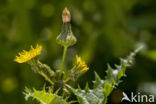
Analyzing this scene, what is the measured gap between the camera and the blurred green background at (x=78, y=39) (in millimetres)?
2605

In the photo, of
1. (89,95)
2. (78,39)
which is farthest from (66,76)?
(78,39)

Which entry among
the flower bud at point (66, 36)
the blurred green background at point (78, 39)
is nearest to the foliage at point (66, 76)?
the flower bud at point (66, 36)

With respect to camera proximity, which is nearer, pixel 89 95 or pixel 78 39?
pixel 89 95

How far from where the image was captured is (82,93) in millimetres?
1053

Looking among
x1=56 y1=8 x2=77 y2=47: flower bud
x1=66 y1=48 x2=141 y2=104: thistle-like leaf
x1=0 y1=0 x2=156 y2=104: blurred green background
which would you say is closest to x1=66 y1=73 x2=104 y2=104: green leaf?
x1=66 y1=48 x2=141 y2=104: thistle-like leaf

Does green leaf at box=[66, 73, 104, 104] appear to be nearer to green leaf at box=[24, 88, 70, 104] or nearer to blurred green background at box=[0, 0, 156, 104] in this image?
green leaf at box=[24, 88, 70, 104]

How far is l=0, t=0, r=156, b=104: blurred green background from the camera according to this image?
2605mm

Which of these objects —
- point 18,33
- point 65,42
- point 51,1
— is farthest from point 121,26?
point 65,42

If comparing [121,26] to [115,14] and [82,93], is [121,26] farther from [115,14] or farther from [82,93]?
[82,93]

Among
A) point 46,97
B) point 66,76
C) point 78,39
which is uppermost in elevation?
point 78,39

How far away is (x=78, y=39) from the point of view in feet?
8.87

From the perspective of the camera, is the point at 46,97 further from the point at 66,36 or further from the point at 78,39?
the point at 78,39

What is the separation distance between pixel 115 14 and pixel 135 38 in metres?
0.24

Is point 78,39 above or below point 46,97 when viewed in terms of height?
above
